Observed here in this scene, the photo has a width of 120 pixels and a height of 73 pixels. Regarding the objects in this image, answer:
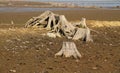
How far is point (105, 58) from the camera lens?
42.1 feet

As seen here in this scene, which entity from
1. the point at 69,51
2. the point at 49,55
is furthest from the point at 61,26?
the point at 69,51

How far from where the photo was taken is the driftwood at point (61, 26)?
58.1ft

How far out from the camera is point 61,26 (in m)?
19.9

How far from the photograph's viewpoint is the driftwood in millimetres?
17719

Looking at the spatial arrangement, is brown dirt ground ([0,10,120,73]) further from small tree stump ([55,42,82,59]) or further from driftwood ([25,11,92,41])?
driftwood ([25,11,92,41])

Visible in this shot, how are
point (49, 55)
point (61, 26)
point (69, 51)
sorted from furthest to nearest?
point (61, 26), point (49, 55), point (69, 51)

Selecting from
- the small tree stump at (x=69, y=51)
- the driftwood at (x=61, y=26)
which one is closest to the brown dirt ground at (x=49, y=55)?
the small tree stump at (x=69, y=51)

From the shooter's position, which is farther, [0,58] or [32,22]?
[32,22]

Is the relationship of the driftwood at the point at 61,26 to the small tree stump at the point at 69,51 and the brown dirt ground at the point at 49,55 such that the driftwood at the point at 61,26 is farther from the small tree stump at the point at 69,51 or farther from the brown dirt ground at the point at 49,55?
the small tree stump at the point at 69,51

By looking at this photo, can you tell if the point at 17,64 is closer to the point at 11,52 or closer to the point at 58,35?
the point at 11,52

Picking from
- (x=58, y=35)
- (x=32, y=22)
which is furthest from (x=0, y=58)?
(x=32, y=22)

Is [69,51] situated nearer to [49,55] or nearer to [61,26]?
[49,55]

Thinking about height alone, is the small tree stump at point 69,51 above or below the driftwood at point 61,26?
above

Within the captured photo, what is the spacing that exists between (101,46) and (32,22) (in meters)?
8.49
